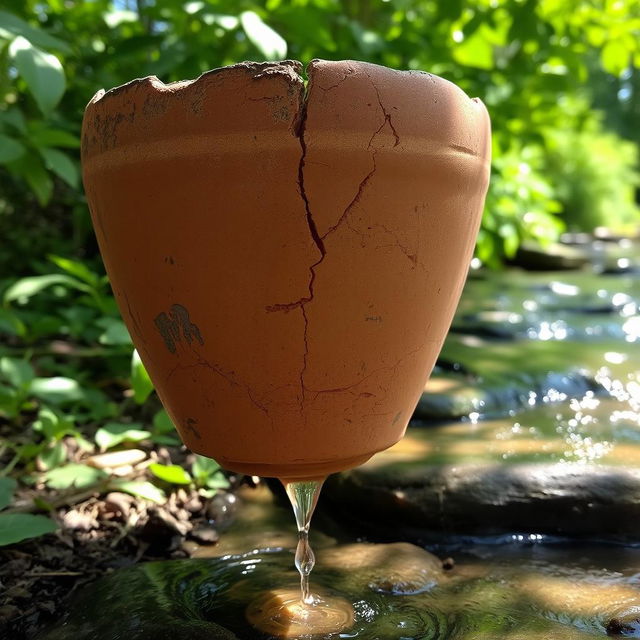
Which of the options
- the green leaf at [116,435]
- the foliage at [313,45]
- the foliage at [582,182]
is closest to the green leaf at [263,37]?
the foliage at [313,45]

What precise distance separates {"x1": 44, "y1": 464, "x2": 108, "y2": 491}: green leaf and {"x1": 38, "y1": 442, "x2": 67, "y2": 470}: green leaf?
5cm

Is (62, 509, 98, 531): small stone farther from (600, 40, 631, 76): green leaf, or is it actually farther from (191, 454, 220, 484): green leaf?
(600, 40, 631, 76): green leaf

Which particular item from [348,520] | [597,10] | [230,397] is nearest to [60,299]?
[348,520]

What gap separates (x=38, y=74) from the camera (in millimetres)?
1195

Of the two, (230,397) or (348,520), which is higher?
(230,397)

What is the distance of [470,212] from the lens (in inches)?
37.1

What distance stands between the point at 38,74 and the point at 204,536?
2.93 feet

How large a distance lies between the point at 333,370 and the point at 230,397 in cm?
14

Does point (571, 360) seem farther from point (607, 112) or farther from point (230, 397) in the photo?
point (607, 112)

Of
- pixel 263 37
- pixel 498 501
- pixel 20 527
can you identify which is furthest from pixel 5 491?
pixel 263 37

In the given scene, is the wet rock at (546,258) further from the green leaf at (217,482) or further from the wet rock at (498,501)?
the green leaf at (217,482)

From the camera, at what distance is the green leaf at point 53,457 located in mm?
1486

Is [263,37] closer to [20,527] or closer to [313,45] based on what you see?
[313,45]

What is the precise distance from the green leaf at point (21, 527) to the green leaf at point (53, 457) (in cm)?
37
